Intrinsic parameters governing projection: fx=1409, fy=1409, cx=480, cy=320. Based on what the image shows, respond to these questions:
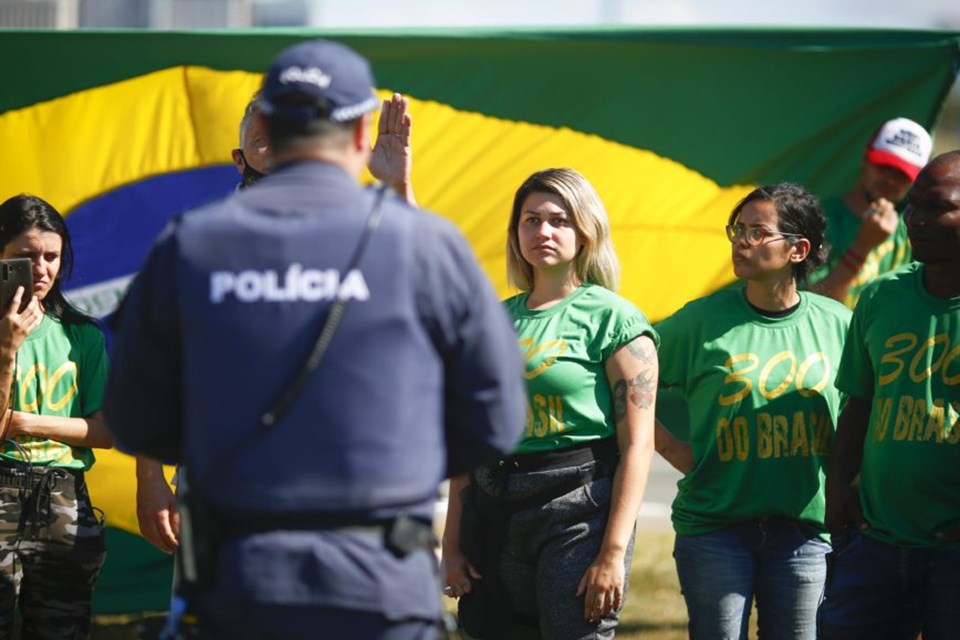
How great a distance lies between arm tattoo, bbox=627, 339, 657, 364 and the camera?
15.3 feet

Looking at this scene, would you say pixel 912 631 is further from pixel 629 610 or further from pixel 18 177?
pixel 18 177

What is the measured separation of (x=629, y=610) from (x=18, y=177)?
3883mm

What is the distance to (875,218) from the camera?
627 cm

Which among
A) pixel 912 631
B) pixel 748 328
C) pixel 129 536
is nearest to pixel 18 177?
pixel 129 536

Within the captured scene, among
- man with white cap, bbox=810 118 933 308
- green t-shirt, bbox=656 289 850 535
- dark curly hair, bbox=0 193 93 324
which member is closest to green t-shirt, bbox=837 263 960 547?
green t-shirt, bbox=656 289 850 535

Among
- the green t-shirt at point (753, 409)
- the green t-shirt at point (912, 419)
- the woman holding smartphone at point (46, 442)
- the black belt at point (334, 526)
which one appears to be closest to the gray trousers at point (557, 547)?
the green t-shirt at point (753, 409)

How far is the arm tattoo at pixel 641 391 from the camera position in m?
4.62

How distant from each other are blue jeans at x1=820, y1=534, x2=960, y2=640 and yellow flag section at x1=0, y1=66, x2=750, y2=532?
8.84ft

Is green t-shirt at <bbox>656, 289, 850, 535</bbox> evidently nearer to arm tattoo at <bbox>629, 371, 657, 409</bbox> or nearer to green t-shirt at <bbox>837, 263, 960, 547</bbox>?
green t-shirt at <bbox>837, 263, 960, 547</bbox>

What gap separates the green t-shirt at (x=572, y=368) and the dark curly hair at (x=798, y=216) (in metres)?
0.76

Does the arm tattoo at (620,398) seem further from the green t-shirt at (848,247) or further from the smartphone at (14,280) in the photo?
the smartphone at (14,280)

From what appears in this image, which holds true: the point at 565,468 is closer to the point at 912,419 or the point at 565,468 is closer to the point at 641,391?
the point at 641,391

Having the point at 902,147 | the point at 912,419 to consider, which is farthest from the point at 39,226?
the point at 902,147

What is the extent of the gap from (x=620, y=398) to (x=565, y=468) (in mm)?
294
